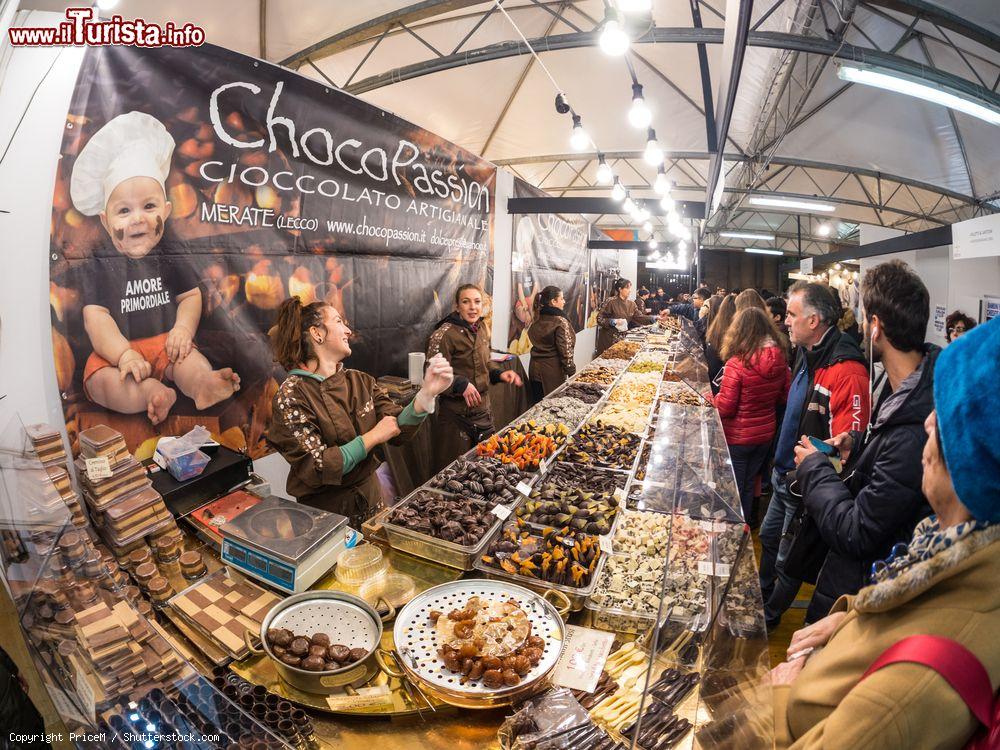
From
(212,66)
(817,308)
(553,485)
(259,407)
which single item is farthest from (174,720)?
(817,308)

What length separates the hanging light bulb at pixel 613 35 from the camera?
2625mm

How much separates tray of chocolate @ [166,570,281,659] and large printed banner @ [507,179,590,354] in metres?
6.32

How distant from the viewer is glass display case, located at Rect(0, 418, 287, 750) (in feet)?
3.56

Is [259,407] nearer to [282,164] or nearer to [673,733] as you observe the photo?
[282,164]

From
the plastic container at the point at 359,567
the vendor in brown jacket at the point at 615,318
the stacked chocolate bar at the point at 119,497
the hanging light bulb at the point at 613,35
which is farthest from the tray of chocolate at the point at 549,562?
the vendor in brown jacket at the point at 615,318

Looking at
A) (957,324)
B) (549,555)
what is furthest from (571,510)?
(957,324)

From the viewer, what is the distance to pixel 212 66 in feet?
9.87

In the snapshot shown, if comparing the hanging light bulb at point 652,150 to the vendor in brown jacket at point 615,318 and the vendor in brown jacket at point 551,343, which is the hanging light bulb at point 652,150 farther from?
the vendor in brown jacket at point 615,318

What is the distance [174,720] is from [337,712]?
0.38 meters

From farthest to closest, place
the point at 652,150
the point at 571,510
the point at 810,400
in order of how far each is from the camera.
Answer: the point at 652,150 → the point at 810,400 → the point at 571,510

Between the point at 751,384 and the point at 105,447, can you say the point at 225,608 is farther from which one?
the point at 751,384

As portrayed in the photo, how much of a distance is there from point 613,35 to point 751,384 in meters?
2.82

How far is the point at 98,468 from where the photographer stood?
208cm

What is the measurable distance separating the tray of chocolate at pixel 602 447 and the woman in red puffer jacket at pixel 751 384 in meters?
1.07
